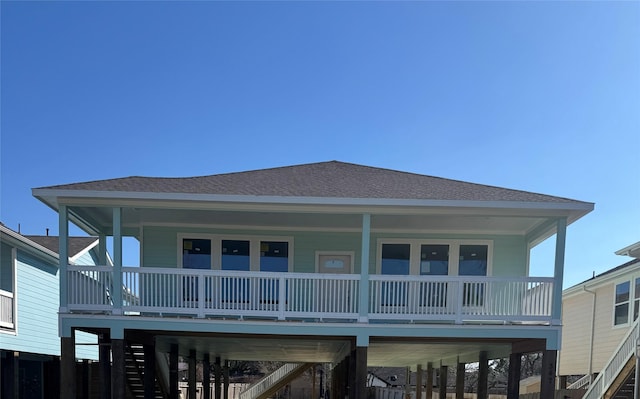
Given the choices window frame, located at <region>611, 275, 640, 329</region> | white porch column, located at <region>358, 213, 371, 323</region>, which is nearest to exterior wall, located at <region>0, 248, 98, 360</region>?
white porch column, located at <region>358, 213, 371, 323</region>

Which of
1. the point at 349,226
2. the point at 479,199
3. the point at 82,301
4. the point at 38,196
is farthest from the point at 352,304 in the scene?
the point at 38,196

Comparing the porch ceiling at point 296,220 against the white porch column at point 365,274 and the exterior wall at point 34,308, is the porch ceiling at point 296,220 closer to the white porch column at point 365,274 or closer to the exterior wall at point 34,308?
the white porch column at point 365,274

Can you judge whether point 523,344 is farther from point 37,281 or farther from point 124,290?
point 37,281

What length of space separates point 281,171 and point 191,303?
3.92 metres

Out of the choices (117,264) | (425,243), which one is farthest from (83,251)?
(425,243)

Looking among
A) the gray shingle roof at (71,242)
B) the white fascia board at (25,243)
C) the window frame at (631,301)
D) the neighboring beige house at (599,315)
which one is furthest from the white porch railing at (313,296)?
the gray shingle roof at (71,242)

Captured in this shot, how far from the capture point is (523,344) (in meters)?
10.2

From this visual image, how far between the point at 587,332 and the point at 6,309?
19.0 metres

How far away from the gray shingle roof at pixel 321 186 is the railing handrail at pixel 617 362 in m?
5.78

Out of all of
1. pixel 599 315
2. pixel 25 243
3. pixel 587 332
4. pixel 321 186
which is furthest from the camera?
pixel 587 332

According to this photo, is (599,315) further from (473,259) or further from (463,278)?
(463,278)

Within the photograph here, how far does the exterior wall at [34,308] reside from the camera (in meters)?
13.1

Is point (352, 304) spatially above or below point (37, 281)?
above

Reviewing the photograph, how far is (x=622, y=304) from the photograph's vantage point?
601 inches
